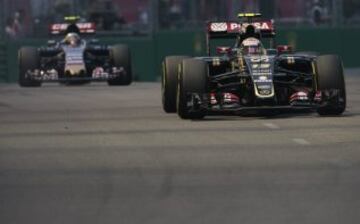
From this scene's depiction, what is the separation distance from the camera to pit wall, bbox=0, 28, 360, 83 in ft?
102

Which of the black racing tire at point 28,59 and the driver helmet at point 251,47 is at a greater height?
the driver helmet at point 251,47

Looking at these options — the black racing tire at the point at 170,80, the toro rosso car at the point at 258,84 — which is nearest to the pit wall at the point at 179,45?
the black racing tire at the point at 170,80

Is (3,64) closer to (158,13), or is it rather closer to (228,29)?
(158,13)

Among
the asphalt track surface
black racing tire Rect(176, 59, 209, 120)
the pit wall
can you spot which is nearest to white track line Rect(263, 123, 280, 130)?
the asphalt track surface

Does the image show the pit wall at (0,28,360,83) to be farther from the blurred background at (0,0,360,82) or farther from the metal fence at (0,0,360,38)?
the metal fence at (0,0,360,38)

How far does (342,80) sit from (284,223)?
7339 millimetres

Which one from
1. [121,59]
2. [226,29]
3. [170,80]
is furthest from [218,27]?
[121,59]

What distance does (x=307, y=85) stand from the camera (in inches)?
591

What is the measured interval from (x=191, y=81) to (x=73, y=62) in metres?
10.4

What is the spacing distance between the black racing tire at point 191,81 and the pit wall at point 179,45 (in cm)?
1669

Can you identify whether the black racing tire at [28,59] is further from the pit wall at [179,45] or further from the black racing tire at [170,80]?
the black racing tire at [170,80]

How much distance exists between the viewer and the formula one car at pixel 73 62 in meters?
24.4

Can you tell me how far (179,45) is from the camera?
A: 31406 mm

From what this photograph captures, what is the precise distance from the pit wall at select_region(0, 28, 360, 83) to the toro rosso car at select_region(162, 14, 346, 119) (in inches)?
627
